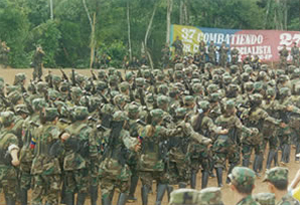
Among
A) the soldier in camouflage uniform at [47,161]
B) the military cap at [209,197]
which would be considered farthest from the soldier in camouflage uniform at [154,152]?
the military cap at [209,197]

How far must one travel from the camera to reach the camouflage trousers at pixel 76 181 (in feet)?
29.9

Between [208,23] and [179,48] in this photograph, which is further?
[208,23]

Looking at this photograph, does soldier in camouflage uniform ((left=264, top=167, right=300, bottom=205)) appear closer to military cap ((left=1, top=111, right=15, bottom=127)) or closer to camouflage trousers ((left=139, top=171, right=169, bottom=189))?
camouflage trousers ((left=139, top=171, right=169, bottom=189))

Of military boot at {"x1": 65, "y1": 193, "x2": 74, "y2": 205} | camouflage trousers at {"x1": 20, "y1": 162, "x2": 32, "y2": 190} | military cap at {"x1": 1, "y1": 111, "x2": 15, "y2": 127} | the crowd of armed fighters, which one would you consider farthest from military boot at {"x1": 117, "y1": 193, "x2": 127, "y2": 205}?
military cap at {"x1": 1, "y1": 111, "x2": 15, "y2": 127}

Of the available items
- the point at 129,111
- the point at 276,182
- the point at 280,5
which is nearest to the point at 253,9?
the point at 280,5

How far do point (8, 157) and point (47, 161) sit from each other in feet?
2.13

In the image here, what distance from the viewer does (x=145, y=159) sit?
9352 mm

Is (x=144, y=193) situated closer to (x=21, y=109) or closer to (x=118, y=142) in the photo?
(x=118, y=142)

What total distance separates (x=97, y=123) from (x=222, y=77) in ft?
21.0

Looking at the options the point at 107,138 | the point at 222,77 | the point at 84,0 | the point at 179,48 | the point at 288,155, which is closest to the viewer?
the point at 107,138

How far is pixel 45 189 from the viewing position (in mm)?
8805

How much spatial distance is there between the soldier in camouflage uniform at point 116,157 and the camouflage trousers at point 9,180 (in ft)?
4.40

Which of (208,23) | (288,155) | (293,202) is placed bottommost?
(288,155)

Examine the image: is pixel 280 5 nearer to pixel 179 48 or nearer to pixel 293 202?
pixel 179 48
